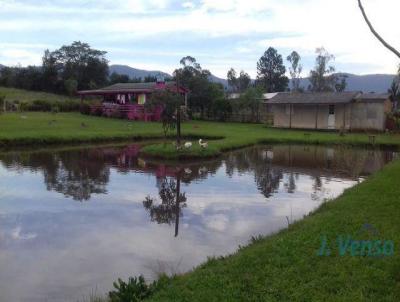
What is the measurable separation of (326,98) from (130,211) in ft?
104

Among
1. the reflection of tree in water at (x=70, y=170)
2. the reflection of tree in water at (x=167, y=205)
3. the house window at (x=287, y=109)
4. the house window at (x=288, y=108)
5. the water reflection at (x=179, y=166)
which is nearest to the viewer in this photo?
the reflection of tree in water at (x=167, y=205)

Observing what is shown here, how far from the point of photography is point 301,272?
20.7ft

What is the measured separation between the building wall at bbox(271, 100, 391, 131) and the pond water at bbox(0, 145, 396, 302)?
1766cm

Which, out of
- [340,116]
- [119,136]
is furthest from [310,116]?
[119,136]

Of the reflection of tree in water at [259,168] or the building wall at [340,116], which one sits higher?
the building wall at [340,116]

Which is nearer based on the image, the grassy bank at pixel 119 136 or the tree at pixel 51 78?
the grassy bank at pixel 119 136

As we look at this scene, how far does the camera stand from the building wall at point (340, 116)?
38.2 m

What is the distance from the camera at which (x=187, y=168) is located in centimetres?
1892

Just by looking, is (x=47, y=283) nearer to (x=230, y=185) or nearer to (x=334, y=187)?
(x=230, y=185)

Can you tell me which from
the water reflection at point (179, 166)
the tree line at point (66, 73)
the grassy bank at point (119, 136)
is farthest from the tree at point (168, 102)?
the tree line at point (66, 73)

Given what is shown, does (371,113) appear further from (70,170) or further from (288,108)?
(70,170)

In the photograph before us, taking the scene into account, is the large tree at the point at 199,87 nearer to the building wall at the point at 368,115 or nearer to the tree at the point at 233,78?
the building wall at the point at 368,115

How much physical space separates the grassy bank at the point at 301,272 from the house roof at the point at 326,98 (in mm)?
31610

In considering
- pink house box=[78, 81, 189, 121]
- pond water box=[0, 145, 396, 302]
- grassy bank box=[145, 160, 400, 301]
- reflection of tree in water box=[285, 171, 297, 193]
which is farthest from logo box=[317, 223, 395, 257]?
pink house box=[78, 81, 189, 121]
